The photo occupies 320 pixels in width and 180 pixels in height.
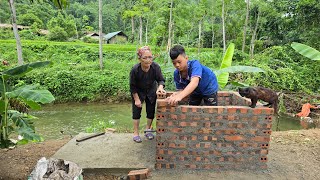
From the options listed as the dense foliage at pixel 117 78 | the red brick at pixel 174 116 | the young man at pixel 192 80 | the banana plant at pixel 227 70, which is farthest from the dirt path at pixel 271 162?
the dense foliage at pixel 117 78

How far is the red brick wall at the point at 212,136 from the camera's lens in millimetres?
3281

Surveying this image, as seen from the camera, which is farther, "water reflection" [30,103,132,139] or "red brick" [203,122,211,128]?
"water reflection" [30,103,132,139]

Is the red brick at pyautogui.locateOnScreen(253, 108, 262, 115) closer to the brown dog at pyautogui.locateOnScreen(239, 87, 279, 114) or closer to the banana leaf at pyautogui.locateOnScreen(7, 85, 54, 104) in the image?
the brown dog at pyautogui.locateOnScreen(239, 87, 279, 114)

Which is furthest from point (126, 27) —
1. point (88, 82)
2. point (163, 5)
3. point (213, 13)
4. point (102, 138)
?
point (102, 138)

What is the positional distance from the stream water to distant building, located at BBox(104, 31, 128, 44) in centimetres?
2538

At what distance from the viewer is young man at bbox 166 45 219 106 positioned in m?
3.22

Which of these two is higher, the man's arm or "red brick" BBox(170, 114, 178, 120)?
the man's arm

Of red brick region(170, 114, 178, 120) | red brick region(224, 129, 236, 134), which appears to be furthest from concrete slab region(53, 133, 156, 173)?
red brick region(224, 129, 236, 134)

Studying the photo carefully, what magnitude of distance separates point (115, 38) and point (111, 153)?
35.2m

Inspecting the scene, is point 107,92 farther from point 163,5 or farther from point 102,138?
point 102,138

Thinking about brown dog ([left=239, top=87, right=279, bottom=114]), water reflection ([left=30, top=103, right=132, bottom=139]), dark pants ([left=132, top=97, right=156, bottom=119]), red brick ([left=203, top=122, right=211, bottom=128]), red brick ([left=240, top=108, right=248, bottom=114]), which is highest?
brown dog ([left=239, top=87, right=279, bottom=114])

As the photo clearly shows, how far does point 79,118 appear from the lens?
32.7ft

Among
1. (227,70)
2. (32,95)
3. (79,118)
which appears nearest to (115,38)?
(79,118)

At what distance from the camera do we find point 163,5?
1689 cm
